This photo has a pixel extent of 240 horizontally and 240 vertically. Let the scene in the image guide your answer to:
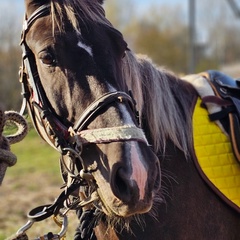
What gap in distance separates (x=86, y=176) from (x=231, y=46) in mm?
53424

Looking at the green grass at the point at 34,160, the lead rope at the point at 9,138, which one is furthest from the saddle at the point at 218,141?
the green grass at the point at 34,160

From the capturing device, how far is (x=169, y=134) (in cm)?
262

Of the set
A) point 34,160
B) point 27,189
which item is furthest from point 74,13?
point 34,160

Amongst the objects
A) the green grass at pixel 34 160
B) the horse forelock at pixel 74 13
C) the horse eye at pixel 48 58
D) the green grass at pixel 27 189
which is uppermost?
the horse forelock at pixel 74 13

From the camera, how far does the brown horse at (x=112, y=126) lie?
1.97 meters

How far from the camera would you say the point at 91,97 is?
6.84ft

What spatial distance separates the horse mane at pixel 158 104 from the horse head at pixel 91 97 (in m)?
0.27

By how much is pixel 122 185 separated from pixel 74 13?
2.64ft

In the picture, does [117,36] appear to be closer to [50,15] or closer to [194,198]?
[50,15]

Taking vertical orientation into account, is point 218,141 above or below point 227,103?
below

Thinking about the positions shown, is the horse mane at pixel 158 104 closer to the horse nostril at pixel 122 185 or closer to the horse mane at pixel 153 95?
the horse mane at pixel 153 95

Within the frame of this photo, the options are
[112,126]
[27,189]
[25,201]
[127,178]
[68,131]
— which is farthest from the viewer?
[27,189]

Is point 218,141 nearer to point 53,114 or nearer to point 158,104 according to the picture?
point 158,104

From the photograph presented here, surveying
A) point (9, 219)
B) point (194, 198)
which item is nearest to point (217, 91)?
point (194, 198)
